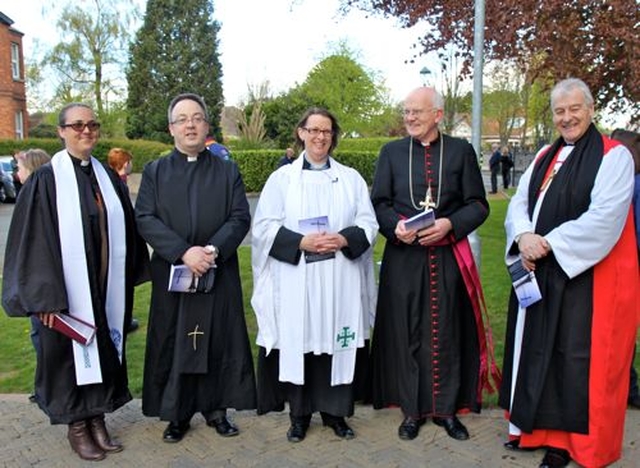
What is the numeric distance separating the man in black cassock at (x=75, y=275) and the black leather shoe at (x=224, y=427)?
0.64 metres

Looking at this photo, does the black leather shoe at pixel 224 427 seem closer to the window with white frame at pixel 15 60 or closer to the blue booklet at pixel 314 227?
the blue booklet at pixel 314 227

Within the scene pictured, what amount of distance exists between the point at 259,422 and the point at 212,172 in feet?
5.91

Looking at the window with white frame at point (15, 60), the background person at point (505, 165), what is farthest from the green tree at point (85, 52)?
the background person at point (505, 165)

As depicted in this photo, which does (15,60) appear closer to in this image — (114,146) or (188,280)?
(114,146)

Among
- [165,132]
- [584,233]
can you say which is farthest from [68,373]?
[165,132]

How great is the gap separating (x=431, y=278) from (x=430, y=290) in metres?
0.08

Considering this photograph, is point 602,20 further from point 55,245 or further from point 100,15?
point 100,15

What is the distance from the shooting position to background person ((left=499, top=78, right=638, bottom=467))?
11.6ft


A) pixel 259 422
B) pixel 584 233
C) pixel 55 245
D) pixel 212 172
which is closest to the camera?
pixel 584 233

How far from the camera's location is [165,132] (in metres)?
35.2

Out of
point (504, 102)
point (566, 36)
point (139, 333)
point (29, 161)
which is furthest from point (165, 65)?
point (29, 161)

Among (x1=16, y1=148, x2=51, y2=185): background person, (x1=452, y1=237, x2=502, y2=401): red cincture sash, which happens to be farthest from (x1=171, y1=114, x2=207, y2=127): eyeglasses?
(x1=452, y1=237, x2=502, y2=401): red cincture sash

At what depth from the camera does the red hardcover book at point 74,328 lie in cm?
369

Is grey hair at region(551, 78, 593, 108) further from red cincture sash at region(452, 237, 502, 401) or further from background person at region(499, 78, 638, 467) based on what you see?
red cincture sash at region(452, 237, 502, 401)
